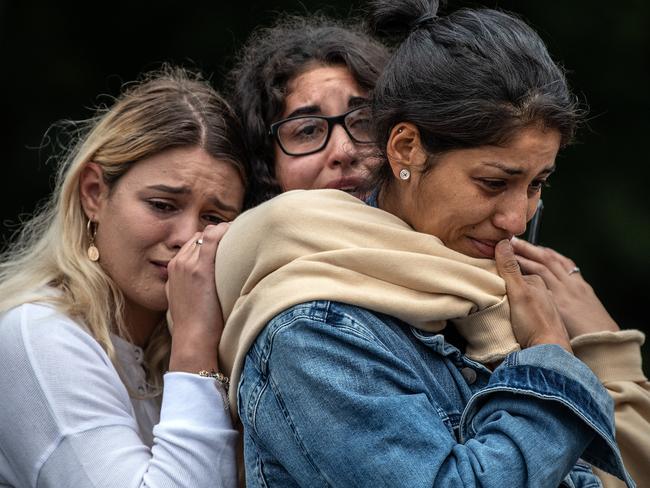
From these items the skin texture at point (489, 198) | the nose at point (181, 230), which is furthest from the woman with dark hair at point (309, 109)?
the skin texture at point (489, 198)

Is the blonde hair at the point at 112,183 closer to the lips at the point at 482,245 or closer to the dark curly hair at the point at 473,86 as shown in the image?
the dark curly hair at the point at 473,86

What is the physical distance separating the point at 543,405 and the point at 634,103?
4.06m

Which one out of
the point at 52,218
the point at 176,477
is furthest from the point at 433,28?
the point at 52,218

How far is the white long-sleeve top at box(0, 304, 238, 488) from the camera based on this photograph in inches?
85.0

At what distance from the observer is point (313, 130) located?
2.71 metres

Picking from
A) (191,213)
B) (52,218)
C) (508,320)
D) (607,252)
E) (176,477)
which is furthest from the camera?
(607,252)

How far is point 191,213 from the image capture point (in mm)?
2562

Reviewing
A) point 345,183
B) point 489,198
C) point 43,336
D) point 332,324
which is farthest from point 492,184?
point 43,336

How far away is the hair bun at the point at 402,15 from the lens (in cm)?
217

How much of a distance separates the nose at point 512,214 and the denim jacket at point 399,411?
26 centimetres

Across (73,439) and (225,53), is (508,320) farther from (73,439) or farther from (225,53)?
(225,53)

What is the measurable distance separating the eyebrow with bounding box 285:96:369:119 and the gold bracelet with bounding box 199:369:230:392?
81cm

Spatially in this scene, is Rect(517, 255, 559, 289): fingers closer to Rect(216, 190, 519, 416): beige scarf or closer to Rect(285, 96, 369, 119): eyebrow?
Rect(216, 190, 519, 416): beige scarf

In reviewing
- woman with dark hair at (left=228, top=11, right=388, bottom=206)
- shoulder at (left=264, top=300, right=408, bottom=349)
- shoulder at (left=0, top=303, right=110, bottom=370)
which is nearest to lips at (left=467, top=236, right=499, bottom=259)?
shoulder at (left=264, top=300, right=408, bottom=349)
